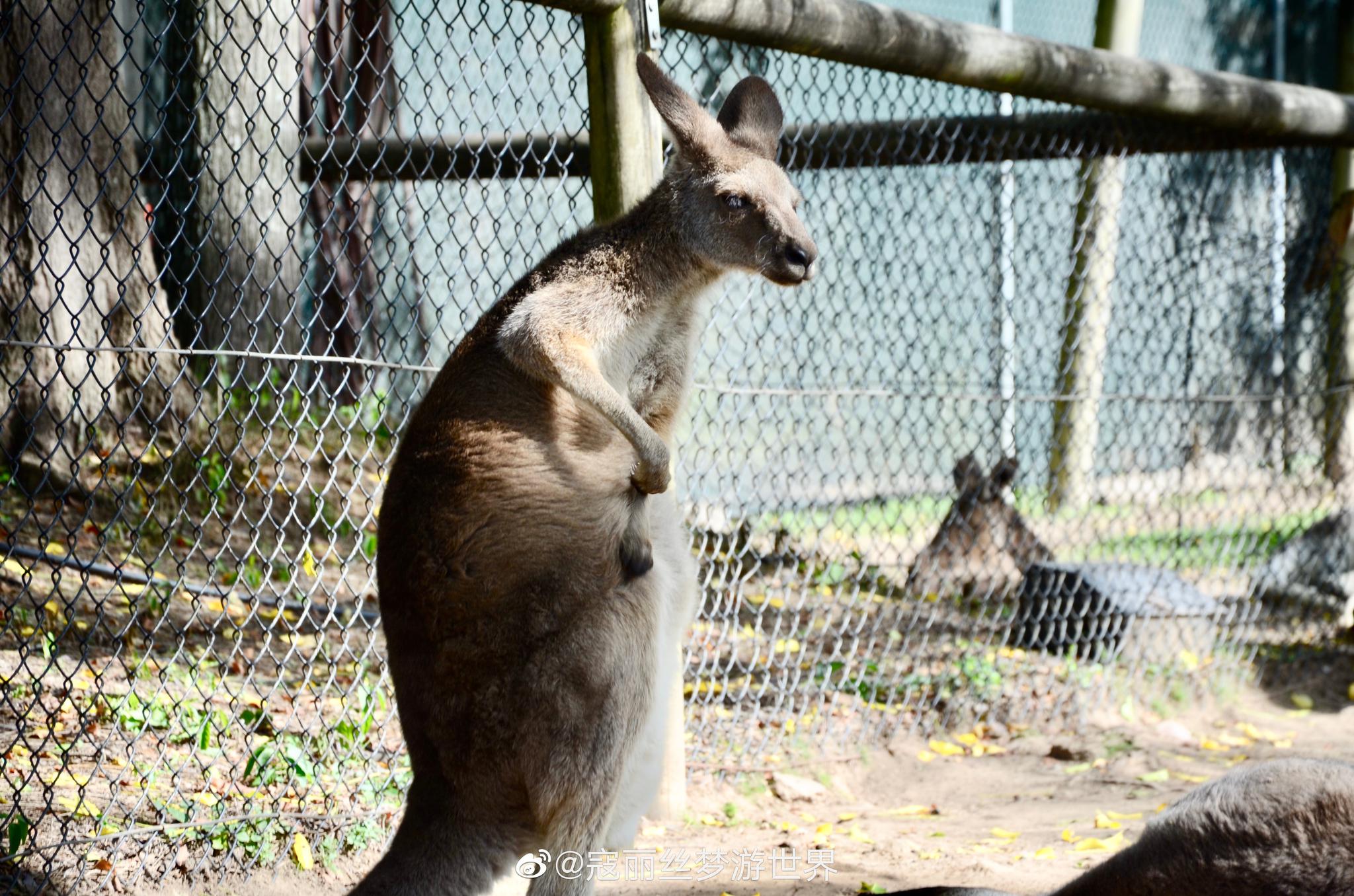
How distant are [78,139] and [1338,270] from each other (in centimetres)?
641

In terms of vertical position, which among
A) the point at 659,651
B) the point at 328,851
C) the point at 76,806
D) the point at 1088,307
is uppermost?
the point at 1088,307

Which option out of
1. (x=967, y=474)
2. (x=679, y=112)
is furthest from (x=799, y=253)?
(x=967, y=474)

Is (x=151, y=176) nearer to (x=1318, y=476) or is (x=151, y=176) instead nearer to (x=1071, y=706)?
(x=1071, y=706)

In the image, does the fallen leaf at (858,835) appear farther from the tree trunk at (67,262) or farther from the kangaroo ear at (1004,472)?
the tree trunk at (67,262)

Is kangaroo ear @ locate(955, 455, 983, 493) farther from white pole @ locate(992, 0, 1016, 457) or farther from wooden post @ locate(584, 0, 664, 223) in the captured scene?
wooden post @ locate(584, 0, 664, 223)

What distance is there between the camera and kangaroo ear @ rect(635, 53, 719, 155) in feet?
11.1

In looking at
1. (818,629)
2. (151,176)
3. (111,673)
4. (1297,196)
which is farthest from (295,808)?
(1297,196)

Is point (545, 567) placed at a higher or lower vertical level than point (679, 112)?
lower

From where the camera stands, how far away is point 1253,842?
2.70 metres

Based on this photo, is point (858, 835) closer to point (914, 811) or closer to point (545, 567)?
point (914, 811)

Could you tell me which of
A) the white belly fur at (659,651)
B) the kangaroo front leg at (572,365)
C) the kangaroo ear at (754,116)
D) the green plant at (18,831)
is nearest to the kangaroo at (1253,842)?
the white belly fur at (659,651)

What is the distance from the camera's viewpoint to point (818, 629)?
6.43 metres

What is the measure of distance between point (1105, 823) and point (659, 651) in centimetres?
223

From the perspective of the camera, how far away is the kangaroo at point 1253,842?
2.62m
